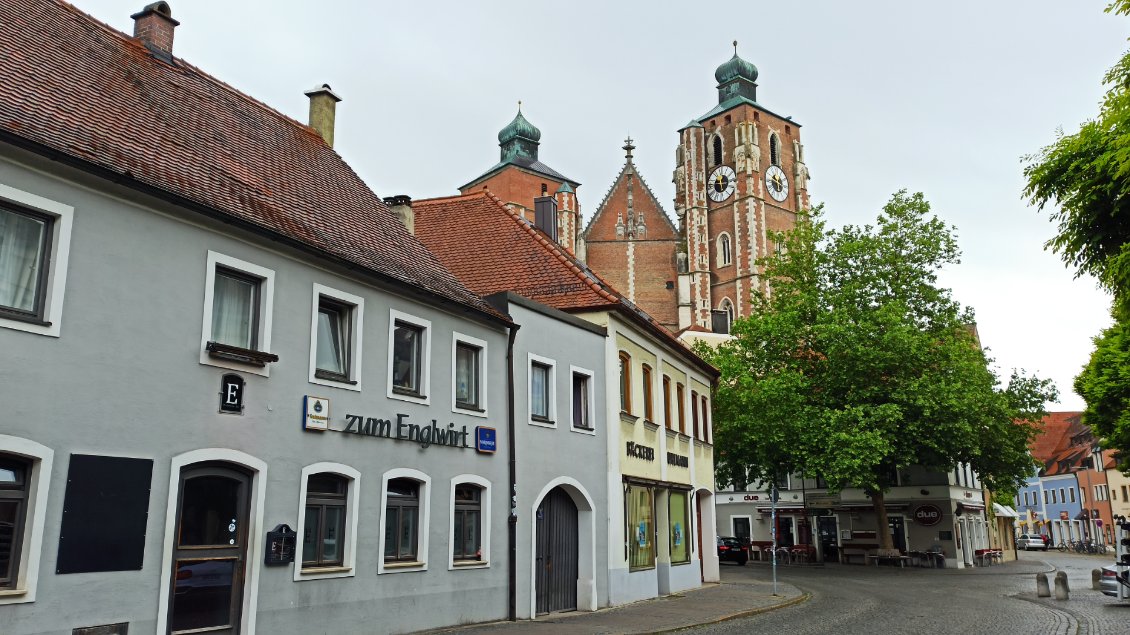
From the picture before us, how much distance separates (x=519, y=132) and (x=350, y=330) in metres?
84.6

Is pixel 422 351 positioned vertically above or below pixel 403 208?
below

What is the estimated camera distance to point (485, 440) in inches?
653

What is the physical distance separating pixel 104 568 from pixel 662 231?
75351 mm

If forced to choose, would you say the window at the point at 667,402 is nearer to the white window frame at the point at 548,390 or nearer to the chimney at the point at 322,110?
the white window frame at the point at 548,390

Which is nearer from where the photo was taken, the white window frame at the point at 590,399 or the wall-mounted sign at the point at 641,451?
the white window frame at the point at 590,399

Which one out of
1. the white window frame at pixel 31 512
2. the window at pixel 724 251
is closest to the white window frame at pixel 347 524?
the white window frame at pixel 31 512

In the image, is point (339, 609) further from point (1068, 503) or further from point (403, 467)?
point (1068, 503)

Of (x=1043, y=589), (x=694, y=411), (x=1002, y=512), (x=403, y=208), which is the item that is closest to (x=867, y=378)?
(x=694, y=411)

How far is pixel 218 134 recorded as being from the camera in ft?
50.7

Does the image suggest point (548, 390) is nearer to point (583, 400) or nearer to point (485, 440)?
point (583, 400)

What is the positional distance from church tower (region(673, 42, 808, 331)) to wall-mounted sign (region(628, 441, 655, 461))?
54.3m

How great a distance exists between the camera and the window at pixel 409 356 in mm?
14836

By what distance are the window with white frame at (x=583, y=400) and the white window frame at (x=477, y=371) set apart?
324 centimetres

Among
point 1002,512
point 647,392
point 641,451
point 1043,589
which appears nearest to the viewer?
point 641,451
